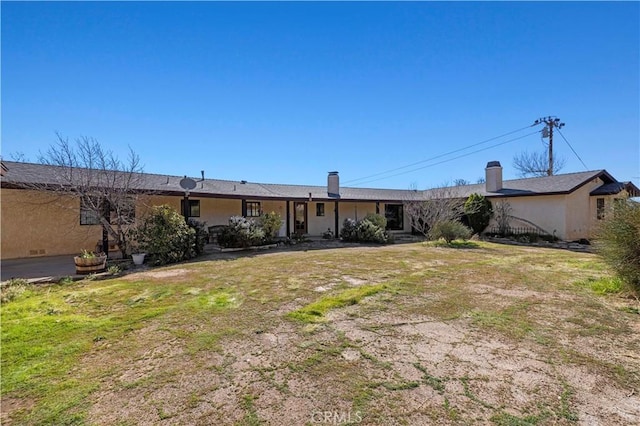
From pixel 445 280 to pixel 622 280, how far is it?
3109 mm

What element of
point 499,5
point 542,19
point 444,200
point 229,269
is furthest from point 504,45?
point 229,269

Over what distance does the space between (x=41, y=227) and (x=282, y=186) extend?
41.5ft

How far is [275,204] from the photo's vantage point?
17.5 metres

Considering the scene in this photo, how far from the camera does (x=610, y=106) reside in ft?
47.8

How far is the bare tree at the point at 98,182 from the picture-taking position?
906cm

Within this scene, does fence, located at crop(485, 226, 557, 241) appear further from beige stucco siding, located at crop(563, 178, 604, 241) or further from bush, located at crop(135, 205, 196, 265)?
bush, located at crop(135, 205, 196, 265)

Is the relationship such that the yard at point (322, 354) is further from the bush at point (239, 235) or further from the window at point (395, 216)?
the window at point (395, 216)

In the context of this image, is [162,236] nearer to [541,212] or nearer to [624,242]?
[624,242]

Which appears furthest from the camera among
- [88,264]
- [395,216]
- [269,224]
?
[395,216]

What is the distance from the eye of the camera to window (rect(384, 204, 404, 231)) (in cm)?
2136

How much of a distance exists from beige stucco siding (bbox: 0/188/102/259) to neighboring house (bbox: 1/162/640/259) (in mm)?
23

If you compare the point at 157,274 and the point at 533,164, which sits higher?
the point at 533,164

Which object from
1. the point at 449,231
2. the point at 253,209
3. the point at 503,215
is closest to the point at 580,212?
the point at 503,215

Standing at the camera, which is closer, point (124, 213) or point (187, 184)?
point (124, 213)
